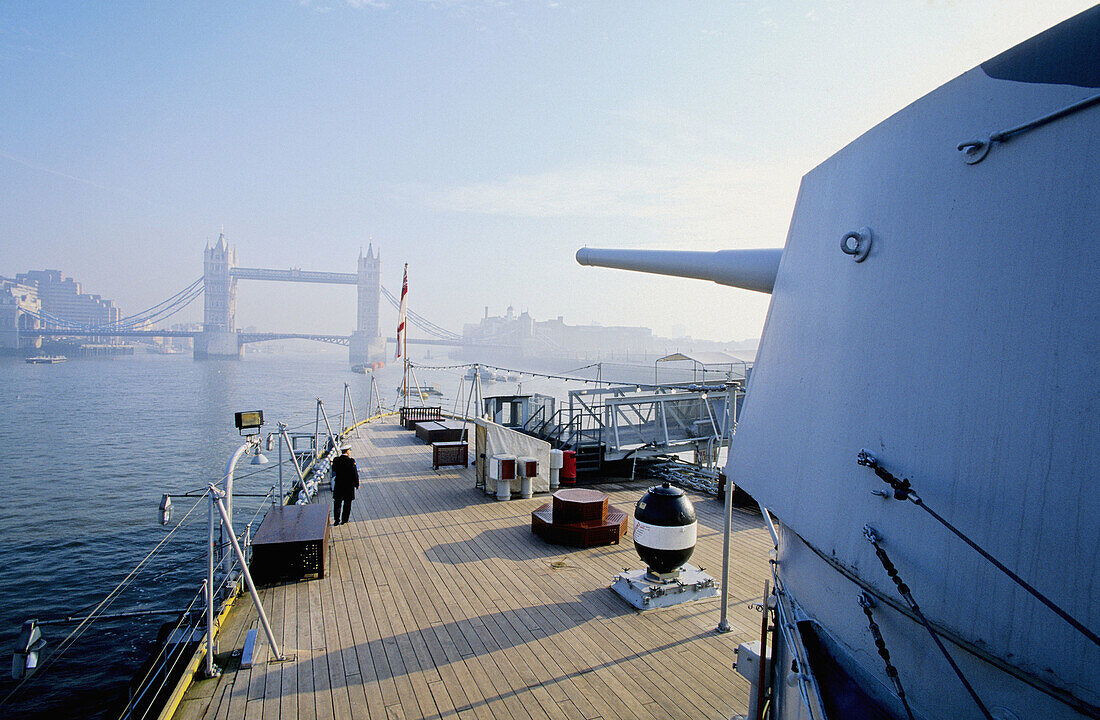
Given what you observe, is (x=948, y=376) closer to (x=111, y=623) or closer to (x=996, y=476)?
(x=996, y=476)

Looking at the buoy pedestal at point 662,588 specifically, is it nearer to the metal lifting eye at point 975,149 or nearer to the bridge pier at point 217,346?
the metal lifting eye at point 975,149

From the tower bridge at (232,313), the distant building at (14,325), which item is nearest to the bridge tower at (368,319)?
the tower bridge at (232,313)

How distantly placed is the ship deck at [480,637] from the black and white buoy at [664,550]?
12 centimetres

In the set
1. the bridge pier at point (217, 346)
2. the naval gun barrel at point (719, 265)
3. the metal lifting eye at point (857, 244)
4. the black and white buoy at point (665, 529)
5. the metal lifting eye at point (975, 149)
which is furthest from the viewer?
the bridge pier at point (217, 346)

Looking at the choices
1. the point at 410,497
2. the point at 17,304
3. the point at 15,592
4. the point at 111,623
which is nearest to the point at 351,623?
the point at 410,497

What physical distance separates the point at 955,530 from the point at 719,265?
227cm

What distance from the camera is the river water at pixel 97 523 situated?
9.42m

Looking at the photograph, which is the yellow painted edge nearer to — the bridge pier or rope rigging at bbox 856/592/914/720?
rope rigging at bbox 856/592/914/720

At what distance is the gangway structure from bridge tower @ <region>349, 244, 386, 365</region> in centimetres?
11590

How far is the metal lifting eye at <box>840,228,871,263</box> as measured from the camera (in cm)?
203

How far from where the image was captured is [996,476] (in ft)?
4.87

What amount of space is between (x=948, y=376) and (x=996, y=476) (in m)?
0.30

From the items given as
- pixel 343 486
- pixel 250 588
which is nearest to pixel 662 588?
pixel 250 588

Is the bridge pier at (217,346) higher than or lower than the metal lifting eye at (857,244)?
lower
